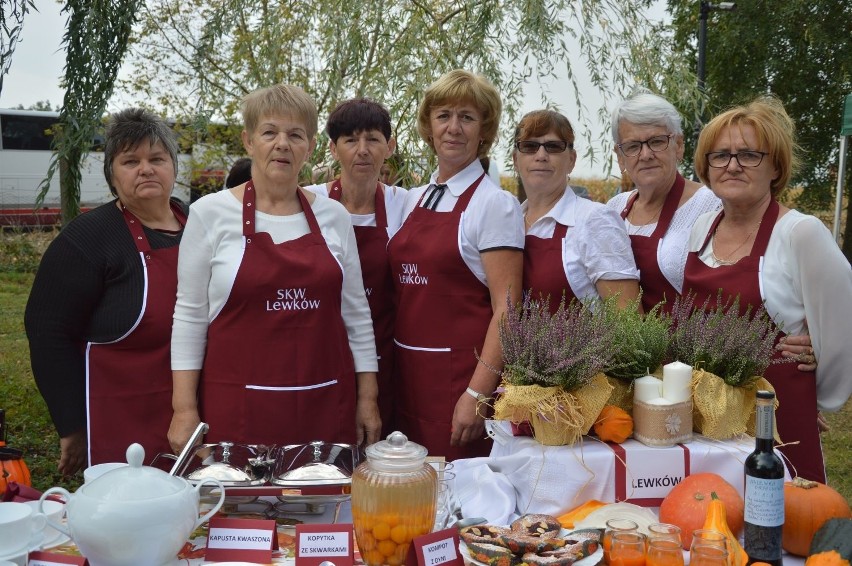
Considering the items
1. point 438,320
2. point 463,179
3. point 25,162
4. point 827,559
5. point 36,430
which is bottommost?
point 36,430

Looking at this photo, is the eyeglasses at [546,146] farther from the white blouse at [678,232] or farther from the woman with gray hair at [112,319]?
the woman with gray hair at [112,319]

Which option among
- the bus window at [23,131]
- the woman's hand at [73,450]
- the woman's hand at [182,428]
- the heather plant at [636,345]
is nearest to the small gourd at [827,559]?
the heather plant at [636,345]

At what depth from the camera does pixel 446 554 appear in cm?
162

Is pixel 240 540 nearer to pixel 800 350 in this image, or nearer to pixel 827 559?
pixel 827 559

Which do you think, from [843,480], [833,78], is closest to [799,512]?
[843,480]

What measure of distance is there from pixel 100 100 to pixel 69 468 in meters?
1.51

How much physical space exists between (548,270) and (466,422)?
0.54 meters

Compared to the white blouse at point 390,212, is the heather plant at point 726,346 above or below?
below

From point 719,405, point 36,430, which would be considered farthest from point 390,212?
point 36,430

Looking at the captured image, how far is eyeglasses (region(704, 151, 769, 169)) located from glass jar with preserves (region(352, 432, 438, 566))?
131cm

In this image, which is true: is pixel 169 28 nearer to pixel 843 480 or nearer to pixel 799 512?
pixel 843 480

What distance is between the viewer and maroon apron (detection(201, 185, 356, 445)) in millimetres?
2324

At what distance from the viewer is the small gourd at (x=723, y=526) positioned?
1601 mm

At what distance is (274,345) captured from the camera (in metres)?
2.34
